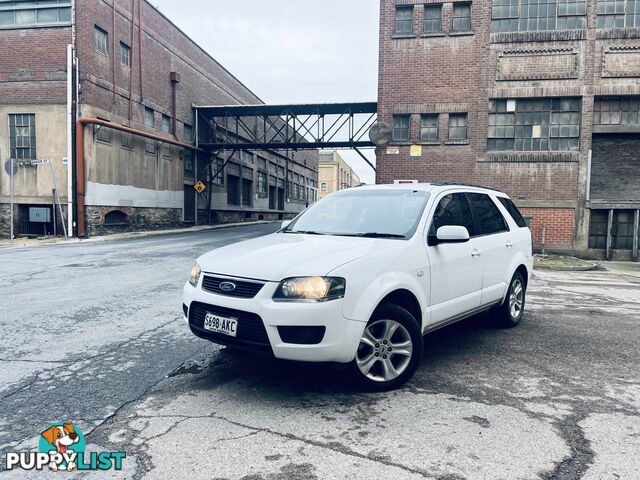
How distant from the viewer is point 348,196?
5316 millimetres

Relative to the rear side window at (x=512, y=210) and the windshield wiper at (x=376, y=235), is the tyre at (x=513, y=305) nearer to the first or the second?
the rear side window at (x=512, y=210)

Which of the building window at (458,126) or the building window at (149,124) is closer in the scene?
the building window at (458,126)

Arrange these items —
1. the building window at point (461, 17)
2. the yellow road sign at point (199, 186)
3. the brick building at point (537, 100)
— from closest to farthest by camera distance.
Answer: the brick building at point (537, 100), the building window at point (461, 17), the yellow road sign at point (199, 186)

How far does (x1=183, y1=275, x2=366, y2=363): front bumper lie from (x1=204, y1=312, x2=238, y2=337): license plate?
0.04m

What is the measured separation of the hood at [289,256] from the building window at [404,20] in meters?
16.0

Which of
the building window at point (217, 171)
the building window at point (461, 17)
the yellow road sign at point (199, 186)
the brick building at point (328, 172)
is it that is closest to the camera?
the building window at point (461, 17)

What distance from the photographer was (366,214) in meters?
4.86

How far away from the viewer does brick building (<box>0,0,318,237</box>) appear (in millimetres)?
20750

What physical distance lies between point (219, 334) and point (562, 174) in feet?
54.9

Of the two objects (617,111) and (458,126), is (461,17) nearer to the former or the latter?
(458,126)

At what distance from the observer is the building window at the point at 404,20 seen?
18.1 metres

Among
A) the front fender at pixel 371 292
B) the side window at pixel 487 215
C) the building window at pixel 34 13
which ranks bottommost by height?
the front fender at pixel 371 292

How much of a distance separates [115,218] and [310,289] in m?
22.2

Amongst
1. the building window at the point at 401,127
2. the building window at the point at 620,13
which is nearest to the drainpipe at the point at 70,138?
the building window at the point at 401,127
